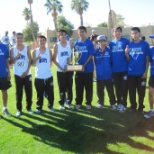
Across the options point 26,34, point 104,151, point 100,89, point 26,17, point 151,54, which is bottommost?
point 104,151

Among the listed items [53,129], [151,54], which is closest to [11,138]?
[53,129]

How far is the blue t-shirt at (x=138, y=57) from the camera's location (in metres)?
6.07

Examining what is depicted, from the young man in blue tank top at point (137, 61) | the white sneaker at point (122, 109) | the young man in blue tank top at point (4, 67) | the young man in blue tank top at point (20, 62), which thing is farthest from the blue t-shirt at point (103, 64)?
the young man in blue tank top at point (4, 67)

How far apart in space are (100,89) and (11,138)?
113 inches

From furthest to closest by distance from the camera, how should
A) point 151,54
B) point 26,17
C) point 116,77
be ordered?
point 26,17 < point 116,77 < point 151,54

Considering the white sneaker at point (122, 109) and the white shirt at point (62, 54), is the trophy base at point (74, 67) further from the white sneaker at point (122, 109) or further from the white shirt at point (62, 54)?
the white sneaker at point (122, 109)

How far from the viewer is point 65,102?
748 centimetres

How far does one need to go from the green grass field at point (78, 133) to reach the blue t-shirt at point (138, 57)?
115 cm

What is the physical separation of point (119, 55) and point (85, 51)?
92 centimetres

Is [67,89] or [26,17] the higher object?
[26,17]

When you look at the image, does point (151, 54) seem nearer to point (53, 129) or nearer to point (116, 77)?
point (116, 77)

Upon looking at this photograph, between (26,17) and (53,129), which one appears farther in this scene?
(26,17)

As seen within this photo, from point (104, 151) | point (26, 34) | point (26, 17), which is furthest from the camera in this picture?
point (26, 17)

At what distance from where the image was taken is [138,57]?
613 cm
